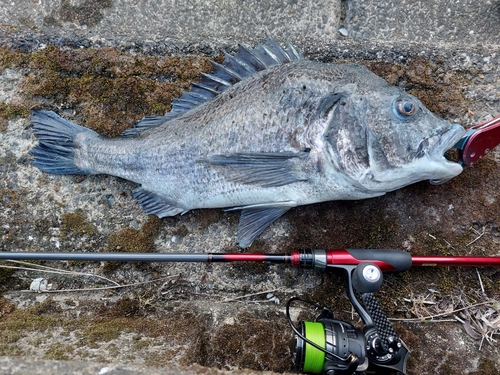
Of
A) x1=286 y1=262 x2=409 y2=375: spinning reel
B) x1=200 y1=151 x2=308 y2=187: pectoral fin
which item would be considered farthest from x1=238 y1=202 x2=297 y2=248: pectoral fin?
x1=286 y1=262 x2=409 y2=375: spinning reel

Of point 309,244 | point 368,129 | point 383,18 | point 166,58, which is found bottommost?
point 309,244

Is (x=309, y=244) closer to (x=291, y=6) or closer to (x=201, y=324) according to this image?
(x=201, y=324)

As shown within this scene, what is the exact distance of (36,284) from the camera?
10.2 ft

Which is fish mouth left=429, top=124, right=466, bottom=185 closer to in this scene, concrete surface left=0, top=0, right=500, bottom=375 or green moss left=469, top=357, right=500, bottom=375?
concrete surface left=0, top=0, right=500, bottom=375

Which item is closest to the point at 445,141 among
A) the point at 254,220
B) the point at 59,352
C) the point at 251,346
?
the point at 254,220

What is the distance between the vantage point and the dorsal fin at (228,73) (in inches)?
114

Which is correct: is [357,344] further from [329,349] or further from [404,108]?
[404,108]

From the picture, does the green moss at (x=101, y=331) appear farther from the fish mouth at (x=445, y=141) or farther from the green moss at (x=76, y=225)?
the fish mouth at (x=445, y=141)

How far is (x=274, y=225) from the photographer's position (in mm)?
3035

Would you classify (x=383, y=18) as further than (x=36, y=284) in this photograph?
Yes

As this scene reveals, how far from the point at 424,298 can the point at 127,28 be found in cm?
323

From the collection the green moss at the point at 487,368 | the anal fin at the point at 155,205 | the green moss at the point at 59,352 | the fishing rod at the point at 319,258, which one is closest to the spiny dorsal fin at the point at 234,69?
the anal fin at the point at 155,205

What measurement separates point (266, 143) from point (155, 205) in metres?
1.01

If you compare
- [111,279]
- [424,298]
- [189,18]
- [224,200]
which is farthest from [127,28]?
[424,298]
